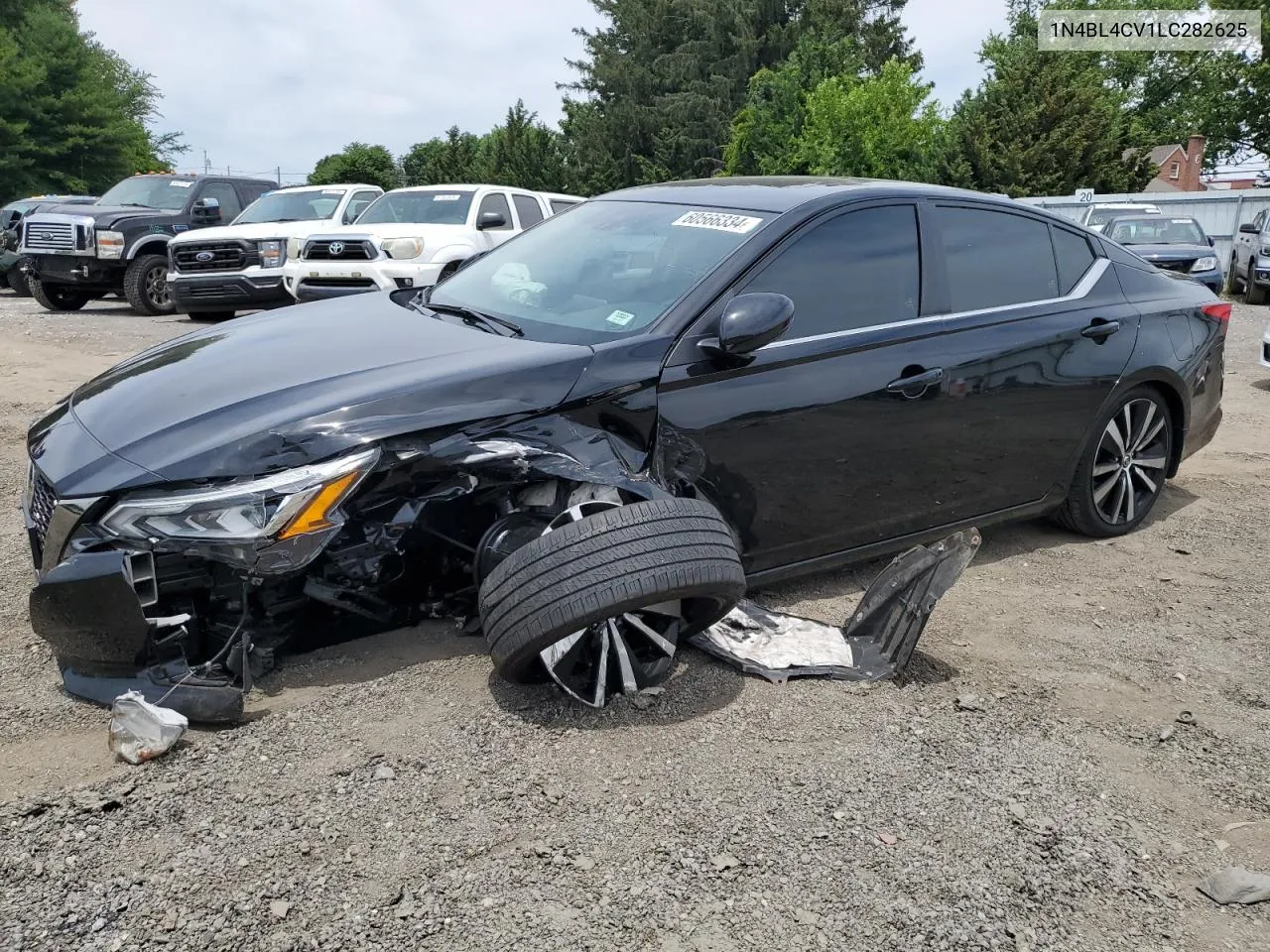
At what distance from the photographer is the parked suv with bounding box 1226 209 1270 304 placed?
55.6ft

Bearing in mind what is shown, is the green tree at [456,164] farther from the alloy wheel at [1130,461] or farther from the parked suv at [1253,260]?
the alloy wheel at [1130,461]

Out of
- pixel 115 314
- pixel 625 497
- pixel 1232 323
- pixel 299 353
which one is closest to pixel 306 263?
pixel 115 314

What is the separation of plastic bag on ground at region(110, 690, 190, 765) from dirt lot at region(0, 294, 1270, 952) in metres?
0.07

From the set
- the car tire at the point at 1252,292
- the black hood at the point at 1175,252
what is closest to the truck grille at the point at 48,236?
the black hood at the point at 1175,252

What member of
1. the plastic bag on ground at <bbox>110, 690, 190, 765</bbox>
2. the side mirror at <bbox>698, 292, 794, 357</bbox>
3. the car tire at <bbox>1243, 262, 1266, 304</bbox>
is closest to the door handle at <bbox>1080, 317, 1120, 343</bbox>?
the side mirror at <bbox>698, 292, 794, 357</bbox>

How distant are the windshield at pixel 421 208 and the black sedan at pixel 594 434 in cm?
736

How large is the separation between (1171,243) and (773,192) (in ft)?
50.7

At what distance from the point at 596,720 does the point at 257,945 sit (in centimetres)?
112

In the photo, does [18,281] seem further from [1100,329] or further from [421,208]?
[1100,329]

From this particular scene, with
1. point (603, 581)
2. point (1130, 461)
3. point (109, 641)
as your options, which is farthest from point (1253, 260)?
point (109, 641)

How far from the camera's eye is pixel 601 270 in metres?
3.82

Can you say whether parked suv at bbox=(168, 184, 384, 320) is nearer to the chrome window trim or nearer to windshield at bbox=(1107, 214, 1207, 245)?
the chrome window trim

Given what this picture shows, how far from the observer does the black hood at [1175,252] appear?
16016mm

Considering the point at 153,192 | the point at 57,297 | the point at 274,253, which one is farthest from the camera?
the point at 57,297
